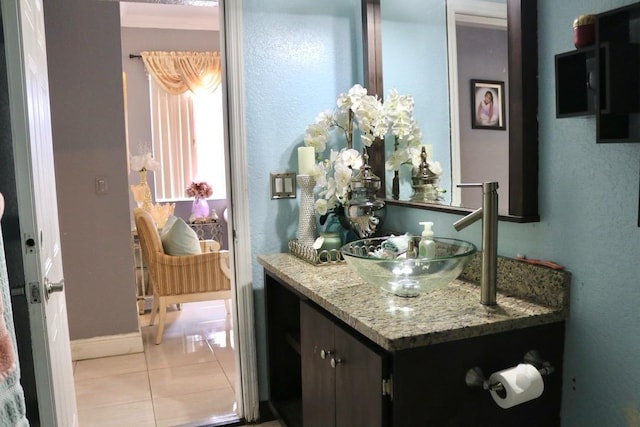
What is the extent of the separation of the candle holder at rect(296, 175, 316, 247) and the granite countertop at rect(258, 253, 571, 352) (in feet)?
1.62

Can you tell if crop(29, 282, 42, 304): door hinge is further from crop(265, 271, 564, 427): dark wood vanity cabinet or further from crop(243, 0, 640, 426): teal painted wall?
crop(243, 0, 640, 426): teal painted wall

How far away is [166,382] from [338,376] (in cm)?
183

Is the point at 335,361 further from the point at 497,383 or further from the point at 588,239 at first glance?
the point at 588,239

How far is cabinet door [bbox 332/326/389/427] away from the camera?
1.31 metres

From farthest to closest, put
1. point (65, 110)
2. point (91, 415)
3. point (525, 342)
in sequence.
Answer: point (65, 110), point (91, 415), point (525, 342)

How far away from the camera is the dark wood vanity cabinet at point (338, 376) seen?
1328mm

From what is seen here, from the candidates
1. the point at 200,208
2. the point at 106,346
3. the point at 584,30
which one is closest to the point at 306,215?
the point at 584,30

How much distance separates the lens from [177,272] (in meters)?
3.75

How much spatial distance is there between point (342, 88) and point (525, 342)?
1488mm

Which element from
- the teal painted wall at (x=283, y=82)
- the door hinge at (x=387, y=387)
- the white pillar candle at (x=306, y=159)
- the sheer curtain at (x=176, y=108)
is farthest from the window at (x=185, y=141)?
the door hinge at (x=387, y=387)

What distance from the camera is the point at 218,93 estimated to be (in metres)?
6.00

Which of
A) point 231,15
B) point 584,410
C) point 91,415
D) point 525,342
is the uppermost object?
point 231,15

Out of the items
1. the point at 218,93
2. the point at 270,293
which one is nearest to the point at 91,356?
the point at 270,293

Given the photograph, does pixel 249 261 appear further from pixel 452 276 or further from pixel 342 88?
pixel 452 276
